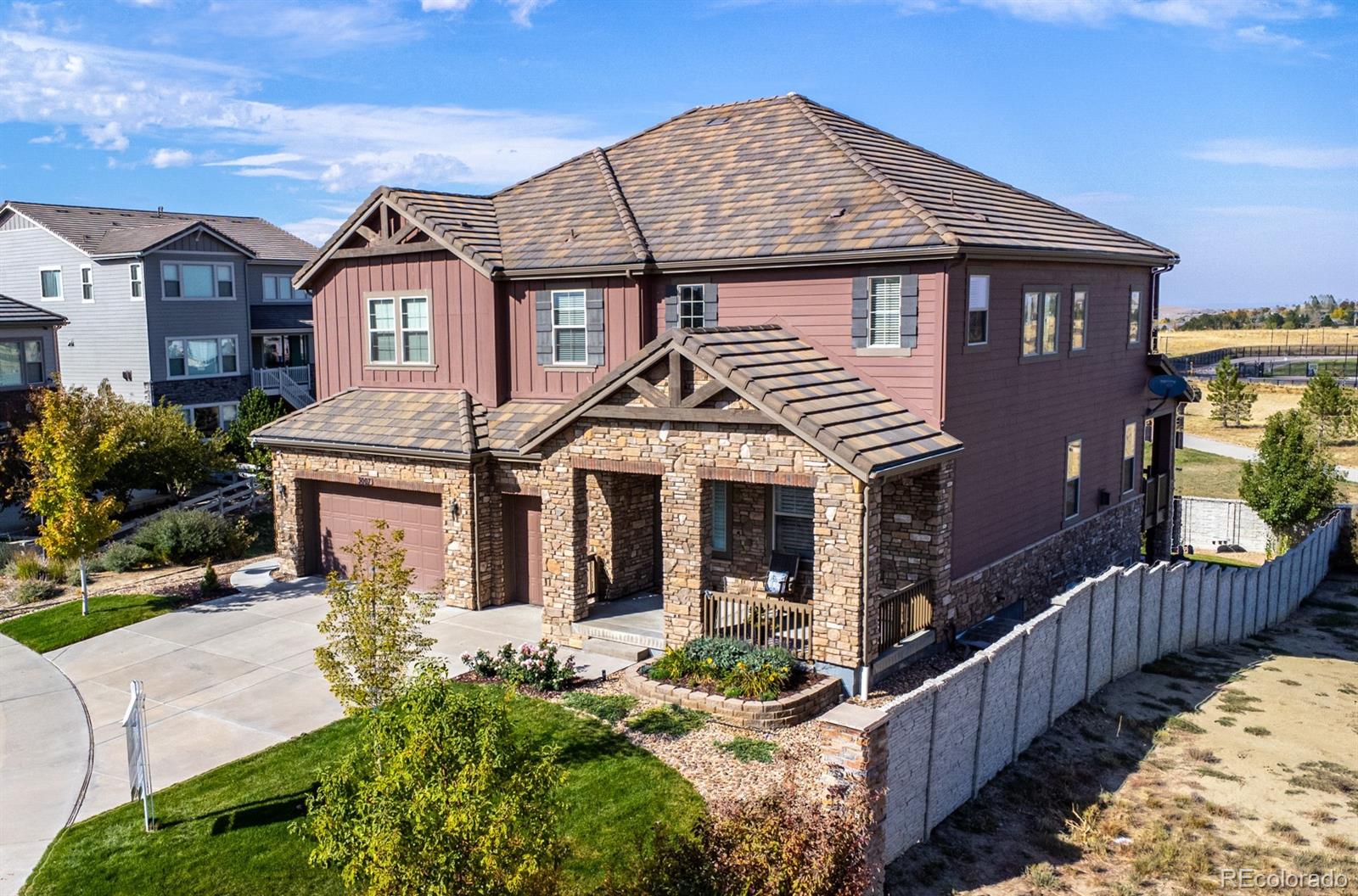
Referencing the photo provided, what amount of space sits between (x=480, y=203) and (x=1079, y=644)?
14.3 metres

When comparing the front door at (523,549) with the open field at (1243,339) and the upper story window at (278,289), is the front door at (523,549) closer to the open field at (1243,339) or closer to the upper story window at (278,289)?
the upper story window at (278,289)

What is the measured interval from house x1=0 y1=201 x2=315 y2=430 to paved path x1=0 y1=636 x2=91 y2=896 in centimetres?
2084

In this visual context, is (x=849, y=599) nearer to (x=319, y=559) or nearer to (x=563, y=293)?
(x=563, y=293)

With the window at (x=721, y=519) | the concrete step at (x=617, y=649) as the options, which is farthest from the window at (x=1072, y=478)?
the concrete step at (x=617, y=649)

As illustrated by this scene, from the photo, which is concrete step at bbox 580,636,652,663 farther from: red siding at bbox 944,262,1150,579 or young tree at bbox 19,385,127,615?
young tree at bbox 19,385,127,615

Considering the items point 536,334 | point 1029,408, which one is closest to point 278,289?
point 536,334

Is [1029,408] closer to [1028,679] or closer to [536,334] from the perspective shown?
[1028,679]

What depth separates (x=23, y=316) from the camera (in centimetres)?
2834

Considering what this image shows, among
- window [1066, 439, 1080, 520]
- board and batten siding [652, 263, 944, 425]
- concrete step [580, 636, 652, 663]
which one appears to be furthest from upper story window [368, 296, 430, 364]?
window [1066, 439, 1080, 520]

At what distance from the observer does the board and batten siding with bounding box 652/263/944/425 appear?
52.2ft

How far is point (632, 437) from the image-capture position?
628 inches

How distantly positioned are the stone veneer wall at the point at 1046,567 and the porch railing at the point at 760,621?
238 centimetres

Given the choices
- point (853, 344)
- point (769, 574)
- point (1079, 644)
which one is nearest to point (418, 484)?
point (769, 574)

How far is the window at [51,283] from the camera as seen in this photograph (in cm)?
3866
